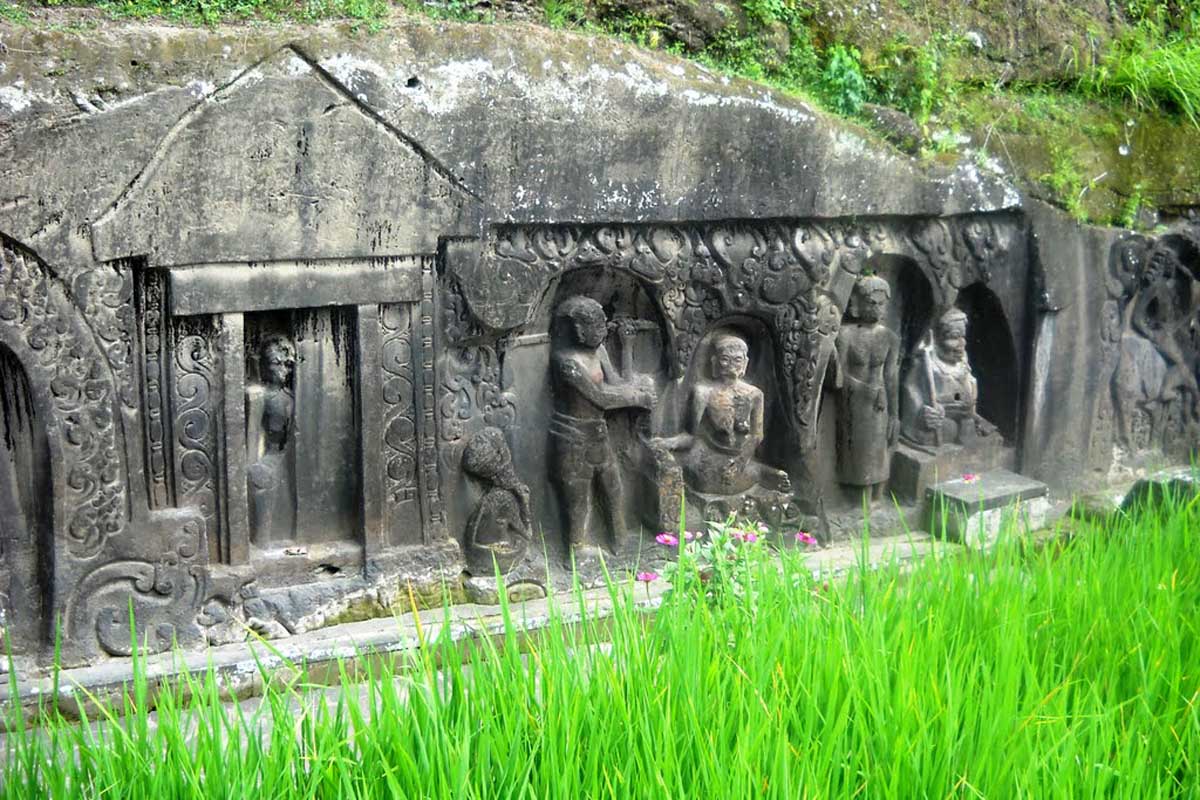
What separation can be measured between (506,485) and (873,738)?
6.39ft

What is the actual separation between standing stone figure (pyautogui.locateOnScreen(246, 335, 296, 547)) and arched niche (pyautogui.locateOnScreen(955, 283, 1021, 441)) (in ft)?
8.81

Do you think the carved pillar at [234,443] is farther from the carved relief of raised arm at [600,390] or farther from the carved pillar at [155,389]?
the carved relief of raised arm at [600,390]

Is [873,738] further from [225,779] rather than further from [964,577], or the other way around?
[225,779]

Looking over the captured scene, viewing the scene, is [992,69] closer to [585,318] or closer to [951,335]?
[951,335]

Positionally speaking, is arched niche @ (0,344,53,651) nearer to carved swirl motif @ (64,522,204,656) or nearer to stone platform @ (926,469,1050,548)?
carved swirl motif @ (64,522,204,656)

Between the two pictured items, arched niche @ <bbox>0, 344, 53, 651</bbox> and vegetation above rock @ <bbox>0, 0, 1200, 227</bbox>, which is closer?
arched niche @ <bbox>0, 344, 53, 651</bbox>

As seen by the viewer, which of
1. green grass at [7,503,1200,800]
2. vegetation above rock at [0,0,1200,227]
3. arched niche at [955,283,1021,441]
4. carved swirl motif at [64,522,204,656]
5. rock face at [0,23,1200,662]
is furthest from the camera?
arched niche at [955,283,1021,441]

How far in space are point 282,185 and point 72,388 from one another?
83 cm

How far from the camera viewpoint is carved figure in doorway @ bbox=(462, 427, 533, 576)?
183 inches

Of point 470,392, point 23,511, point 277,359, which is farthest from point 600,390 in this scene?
point 23,511

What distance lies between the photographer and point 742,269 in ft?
16.3

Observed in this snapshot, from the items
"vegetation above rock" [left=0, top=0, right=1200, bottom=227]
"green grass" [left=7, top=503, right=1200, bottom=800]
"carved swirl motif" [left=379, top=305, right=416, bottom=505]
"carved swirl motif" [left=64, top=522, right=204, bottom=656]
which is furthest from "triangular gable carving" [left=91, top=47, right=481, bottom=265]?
"green grass" [left=7, top=503, right=1200, bottom=800]

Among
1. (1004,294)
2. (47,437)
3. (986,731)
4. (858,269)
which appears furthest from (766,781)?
(1004,294)

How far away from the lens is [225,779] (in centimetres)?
289
